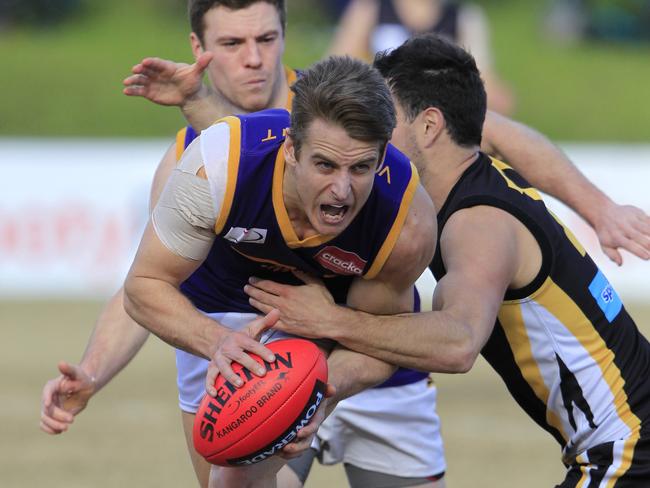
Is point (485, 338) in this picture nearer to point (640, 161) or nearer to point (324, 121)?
point (324, 121)

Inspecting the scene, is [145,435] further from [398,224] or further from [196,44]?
[398,224]

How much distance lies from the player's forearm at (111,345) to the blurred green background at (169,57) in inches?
542

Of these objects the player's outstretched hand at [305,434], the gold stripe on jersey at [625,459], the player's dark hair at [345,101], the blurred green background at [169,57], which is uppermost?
the player's dark hair at [345,101]

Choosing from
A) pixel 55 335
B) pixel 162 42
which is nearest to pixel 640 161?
pixel 55 335

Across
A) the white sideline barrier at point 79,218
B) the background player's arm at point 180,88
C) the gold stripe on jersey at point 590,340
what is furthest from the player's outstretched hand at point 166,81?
the white sideline barrier at point 79,218

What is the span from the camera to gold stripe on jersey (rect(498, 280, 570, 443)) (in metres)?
4.24

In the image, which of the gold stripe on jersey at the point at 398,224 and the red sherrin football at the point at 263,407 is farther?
the gold stripe on jersey at the point at 398,224

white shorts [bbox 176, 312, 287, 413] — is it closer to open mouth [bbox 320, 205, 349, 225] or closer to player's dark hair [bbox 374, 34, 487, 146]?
open mouth [bbox 320, 205, 349, 225]

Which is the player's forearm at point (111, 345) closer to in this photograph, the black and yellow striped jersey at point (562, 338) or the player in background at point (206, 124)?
the player in background at point (206, 124)

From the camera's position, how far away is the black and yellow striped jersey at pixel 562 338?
4.21 metres

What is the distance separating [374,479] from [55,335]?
6430 mm

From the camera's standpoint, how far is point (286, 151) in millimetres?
3830

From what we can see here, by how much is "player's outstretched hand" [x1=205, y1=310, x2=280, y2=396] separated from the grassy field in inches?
110

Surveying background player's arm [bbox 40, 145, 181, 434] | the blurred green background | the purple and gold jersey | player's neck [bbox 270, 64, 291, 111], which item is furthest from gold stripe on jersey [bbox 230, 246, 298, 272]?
the blurred green background
